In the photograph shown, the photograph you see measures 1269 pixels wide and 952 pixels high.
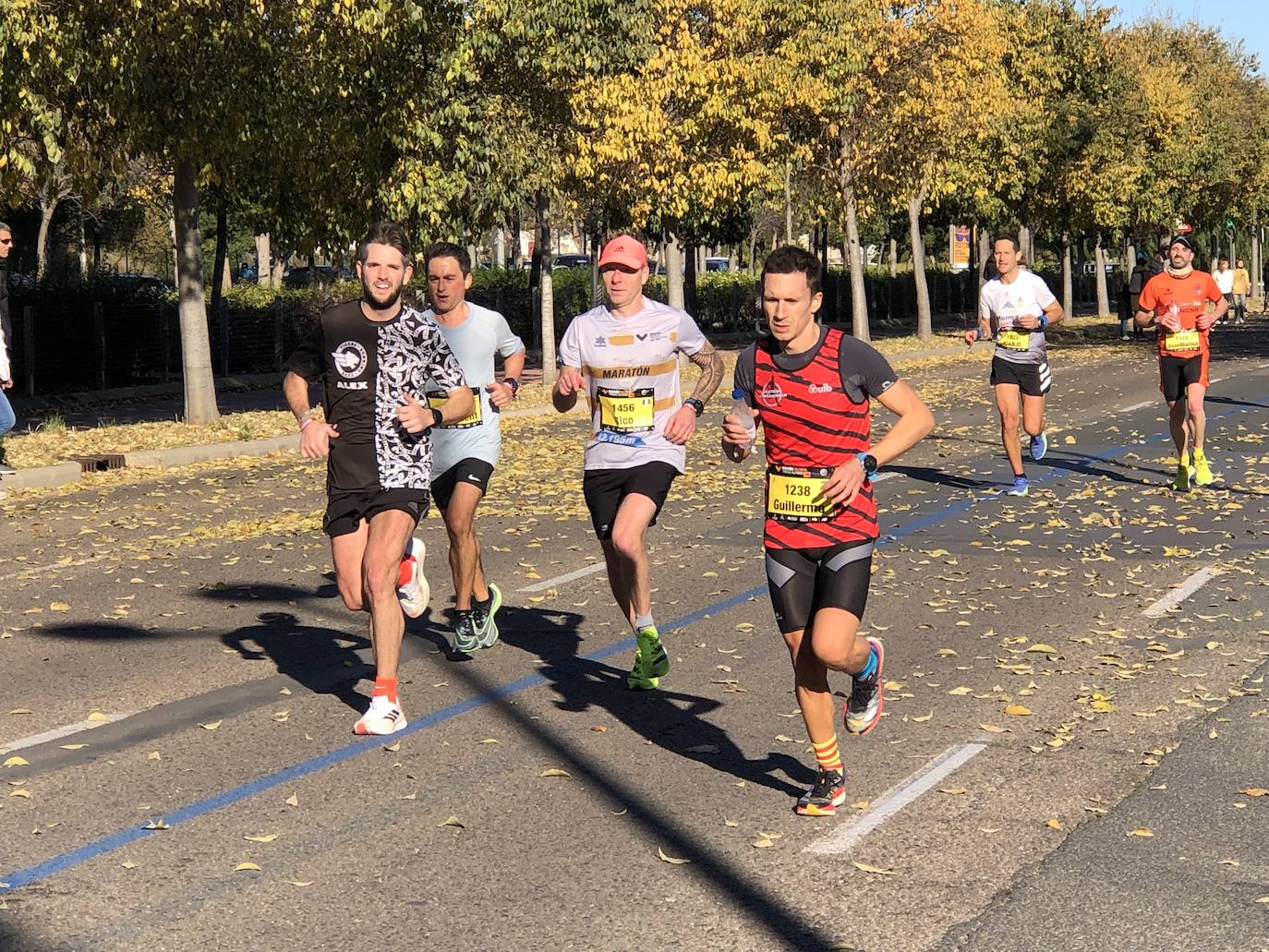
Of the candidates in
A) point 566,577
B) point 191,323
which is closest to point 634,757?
point 566,577

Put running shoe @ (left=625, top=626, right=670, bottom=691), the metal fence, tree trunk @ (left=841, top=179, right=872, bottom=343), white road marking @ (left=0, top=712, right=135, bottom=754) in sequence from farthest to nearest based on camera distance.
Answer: tree trunk @ (left=841, top=179, right=872, bottom=343), the metal fence, running shoe @ (left=625, top=626, right=670, bottom=691), white road marking @ (left=0, top=712, right=135, bottom=754)

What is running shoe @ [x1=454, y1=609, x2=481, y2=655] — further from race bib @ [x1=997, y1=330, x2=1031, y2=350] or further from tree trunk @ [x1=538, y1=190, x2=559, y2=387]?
tree trunk @ [x1=538, y1=190, x2=559, y2=387]

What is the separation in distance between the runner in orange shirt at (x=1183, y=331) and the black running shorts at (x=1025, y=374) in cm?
96

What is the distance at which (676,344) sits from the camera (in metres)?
8.03

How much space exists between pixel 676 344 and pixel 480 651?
194 cm

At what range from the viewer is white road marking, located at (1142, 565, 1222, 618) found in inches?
383

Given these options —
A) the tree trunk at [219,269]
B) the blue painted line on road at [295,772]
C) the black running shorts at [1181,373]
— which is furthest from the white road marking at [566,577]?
the tree trunk at [219,269]

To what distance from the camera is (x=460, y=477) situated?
28.7 feet

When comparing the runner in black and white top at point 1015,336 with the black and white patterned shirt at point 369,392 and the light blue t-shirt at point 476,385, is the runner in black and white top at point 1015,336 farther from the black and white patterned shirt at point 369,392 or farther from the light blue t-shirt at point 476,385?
the black and white patterned shirt at point 369,392

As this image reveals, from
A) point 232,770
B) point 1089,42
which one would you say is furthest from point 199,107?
point 1089,42

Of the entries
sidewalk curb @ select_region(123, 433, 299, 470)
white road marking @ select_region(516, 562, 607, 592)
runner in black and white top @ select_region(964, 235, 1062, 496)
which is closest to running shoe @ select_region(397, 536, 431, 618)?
white road marking @ select_region(516, 562, 607, 592)

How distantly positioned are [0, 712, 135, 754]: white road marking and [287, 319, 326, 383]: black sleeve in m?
1.67

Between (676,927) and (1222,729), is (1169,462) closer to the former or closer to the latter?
(1222,729)

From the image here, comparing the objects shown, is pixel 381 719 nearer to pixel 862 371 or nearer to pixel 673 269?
pixel 862 371
